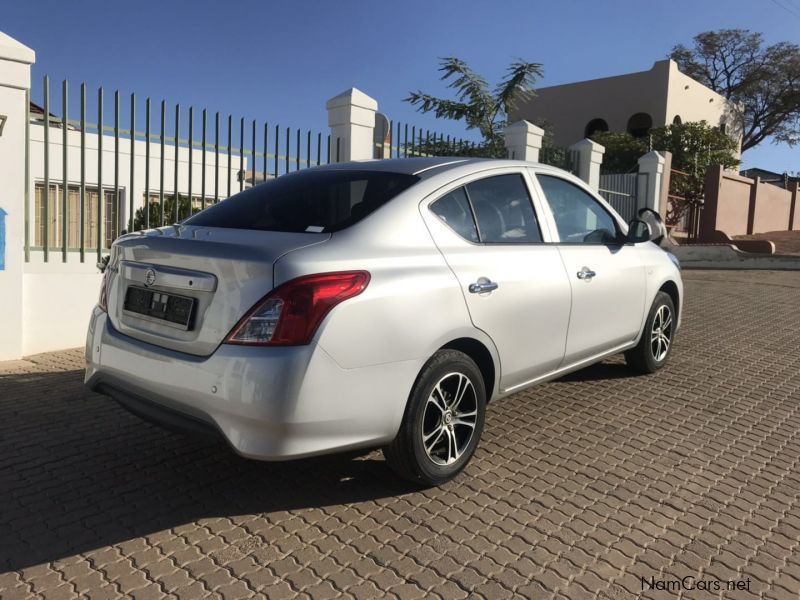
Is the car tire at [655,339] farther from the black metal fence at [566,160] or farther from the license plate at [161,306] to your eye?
the black metal fence at [566,160]

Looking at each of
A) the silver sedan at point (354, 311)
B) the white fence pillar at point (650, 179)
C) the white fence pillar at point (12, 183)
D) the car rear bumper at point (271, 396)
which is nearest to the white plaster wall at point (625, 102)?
the white fence pillar at point (650, 179)

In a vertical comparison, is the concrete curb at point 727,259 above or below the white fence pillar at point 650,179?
below

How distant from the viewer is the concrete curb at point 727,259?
18766 mm

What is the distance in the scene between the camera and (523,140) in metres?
11.5

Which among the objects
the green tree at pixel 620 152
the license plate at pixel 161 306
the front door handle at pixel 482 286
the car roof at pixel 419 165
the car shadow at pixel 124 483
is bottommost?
the car shadow at pixel 124 483

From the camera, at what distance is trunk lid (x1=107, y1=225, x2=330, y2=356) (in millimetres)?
2785

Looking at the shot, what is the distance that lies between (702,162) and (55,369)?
25307 millimetres

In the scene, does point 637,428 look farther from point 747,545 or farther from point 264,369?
point 264,369

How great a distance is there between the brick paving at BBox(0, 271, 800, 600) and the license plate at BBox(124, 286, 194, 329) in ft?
2.92

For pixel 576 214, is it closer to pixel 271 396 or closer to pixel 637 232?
pixel 637 232

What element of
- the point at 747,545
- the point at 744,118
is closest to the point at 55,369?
the point at 747,545

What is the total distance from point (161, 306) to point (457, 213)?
1.53m

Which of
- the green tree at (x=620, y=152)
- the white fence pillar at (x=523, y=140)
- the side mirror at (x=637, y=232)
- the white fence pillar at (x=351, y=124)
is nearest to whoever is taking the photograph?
the side mirror at (x=637, y=232)

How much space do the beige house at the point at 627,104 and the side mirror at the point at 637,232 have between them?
2601 centimetres
